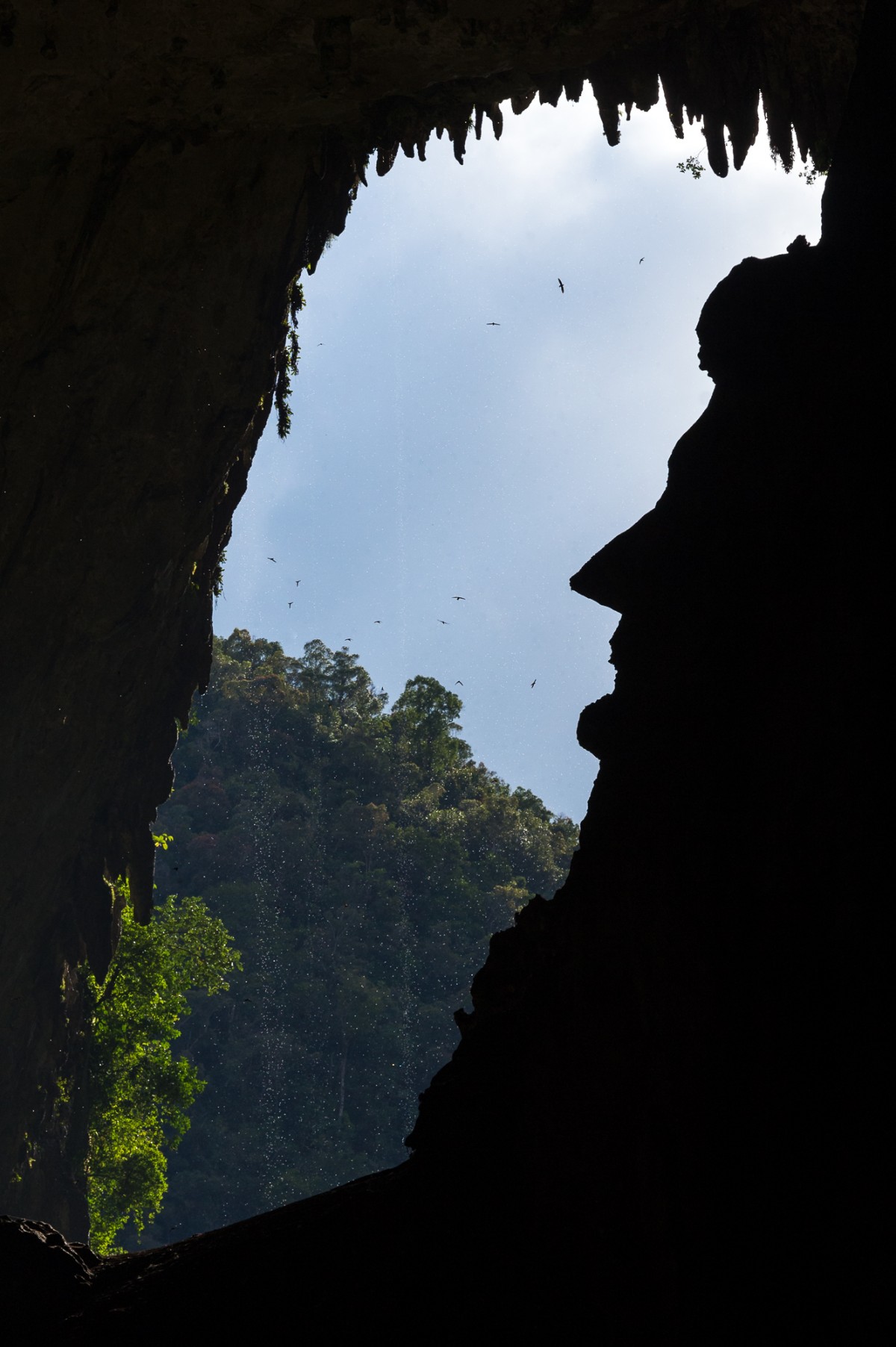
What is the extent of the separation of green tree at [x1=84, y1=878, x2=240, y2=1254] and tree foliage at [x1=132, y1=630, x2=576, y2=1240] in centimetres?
2596

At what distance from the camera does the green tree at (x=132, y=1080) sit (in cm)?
2264

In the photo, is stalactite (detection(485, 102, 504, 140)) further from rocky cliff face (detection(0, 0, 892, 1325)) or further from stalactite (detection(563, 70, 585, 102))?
rocky cliff face (detection(0, 0, 892, 1325))

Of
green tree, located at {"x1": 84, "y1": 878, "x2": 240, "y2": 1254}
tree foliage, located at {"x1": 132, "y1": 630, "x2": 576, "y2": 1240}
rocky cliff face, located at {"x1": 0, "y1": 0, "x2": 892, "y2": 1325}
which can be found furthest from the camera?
tree foliage, located at {"x1": 132, "y1": 630, "x2": 576, "y2": 1240}

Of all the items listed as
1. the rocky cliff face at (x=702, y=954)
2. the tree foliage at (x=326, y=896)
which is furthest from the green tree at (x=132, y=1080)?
the tree foliage at (x=326, y=896)

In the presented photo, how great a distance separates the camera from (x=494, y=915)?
60750mm

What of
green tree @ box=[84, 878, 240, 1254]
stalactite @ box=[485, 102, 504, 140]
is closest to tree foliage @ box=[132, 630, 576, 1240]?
green tree @ box=[84, 878, 240, 1254]

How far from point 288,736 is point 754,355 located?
65.6 meters

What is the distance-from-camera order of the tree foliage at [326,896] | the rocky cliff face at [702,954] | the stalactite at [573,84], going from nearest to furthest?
the rocky cliff face at [702,954], the stalactite at [573,84], the tree foliage at [326,896]

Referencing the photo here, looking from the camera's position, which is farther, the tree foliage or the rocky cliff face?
the tree foliage

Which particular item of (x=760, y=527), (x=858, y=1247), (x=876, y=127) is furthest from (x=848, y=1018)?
(x=876, y=127)

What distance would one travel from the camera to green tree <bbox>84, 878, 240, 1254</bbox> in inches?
891

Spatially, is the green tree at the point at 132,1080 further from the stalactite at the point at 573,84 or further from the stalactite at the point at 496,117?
the stalactite at the point at 573,84

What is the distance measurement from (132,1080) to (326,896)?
36429mm

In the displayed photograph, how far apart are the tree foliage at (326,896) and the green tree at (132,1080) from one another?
85.2ft
